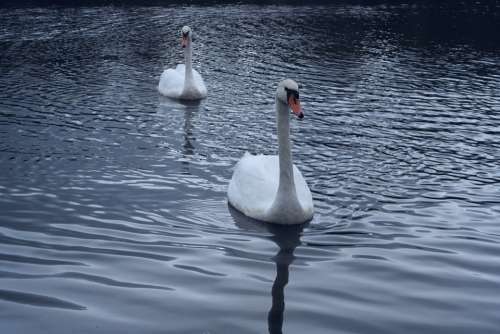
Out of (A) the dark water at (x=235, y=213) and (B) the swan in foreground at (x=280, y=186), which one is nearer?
(A) the dark water at (x=235, y=213)

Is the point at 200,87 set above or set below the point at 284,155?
below

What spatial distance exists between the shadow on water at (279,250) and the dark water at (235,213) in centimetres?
4

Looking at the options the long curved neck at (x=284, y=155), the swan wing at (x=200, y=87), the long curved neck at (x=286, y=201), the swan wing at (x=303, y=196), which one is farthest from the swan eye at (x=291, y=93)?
the swan wing at (x=200, y=87)

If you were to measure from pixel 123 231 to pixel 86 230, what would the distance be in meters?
0.60

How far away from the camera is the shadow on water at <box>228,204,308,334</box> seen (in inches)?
346

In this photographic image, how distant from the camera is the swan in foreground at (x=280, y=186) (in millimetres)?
12141

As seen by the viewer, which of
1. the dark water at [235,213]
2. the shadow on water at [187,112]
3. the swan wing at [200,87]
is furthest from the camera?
the swan wing at [200,87]

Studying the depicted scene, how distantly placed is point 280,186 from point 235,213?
119 centimetres

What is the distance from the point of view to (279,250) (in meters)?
11.2

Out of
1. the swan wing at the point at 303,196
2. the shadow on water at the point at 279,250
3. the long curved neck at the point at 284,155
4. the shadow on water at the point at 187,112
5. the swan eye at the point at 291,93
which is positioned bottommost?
the shadow on water at the point at 279,250

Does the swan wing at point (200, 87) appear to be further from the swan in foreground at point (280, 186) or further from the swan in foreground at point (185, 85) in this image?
the swan in foreground at point (280, 186)

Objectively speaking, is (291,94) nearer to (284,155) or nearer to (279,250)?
(284,155)

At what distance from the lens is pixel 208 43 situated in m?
37.0

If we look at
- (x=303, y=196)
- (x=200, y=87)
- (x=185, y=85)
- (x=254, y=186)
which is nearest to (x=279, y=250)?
(x=303, y=196)
